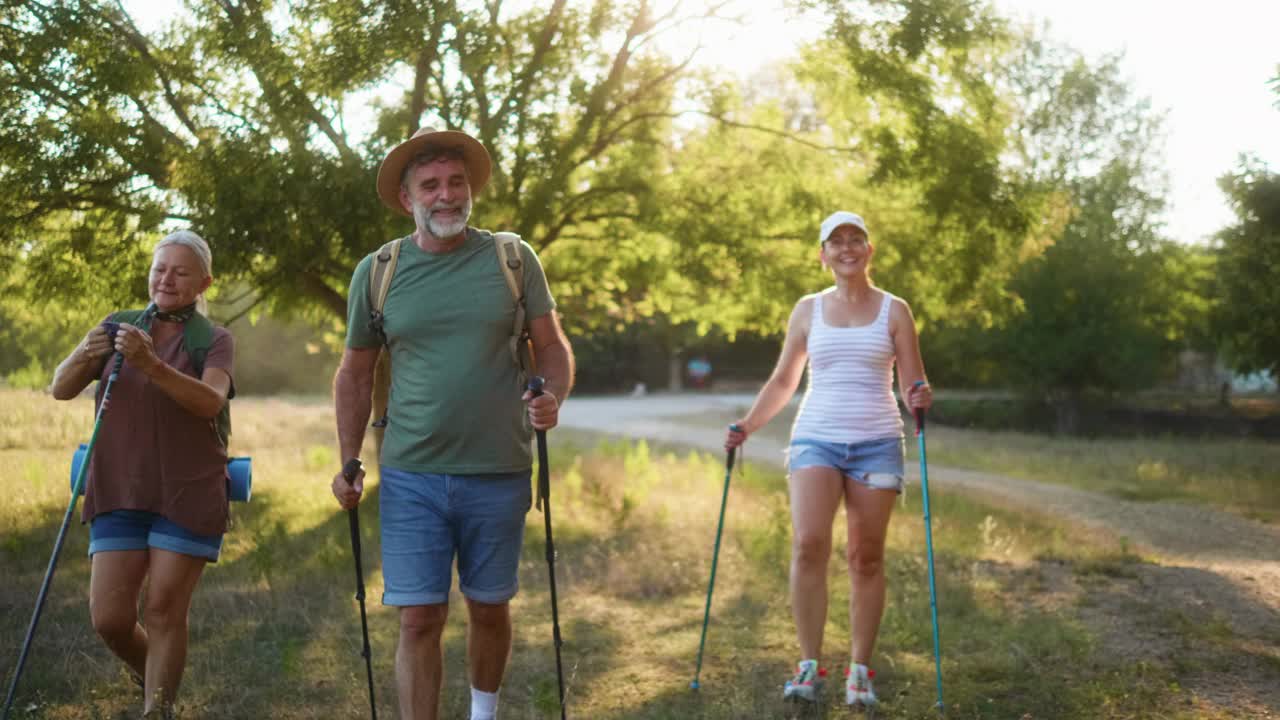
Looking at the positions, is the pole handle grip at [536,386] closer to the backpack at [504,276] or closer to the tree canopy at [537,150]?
the backpack at [504,276]

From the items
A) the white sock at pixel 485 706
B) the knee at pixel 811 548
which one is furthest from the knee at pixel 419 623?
A: the knee at pixel 811 548

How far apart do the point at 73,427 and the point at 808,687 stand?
8403 mm

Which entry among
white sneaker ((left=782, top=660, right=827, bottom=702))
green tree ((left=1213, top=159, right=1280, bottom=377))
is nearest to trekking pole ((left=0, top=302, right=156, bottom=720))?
white sneaker ((left=782, top=660, right=827, bottom=702))

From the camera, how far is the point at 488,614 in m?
3.81

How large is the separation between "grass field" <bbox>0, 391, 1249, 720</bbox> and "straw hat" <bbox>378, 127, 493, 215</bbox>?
6.75 ft

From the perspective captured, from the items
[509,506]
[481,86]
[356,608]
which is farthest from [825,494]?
[481,86]

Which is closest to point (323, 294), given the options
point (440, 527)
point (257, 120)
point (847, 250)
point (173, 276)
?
point (257, 120)

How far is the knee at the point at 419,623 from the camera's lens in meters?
3.63

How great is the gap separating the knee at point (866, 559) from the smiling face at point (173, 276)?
9.35ft

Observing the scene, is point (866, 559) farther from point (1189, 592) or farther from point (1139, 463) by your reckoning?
point (1139, 463)

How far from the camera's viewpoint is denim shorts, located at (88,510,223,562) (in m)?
3.91

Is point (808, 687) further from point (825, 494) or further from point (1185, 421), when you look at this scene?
point (1185, 421)

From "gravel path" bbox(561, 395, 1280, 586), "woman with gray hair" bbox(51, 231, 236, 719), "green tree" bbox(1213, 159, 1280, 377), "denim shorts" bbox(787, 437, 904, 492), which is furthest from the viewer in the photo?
"green tree" bbox(1213, 159, 1280, 377)

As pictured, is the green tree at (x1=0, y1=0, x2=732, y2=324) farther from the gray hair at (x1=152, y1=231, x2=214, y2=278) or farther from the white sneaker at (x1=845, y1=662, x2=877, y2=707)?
the white sneaker at (x1=845, y1=662, x2=877, y2=707)
